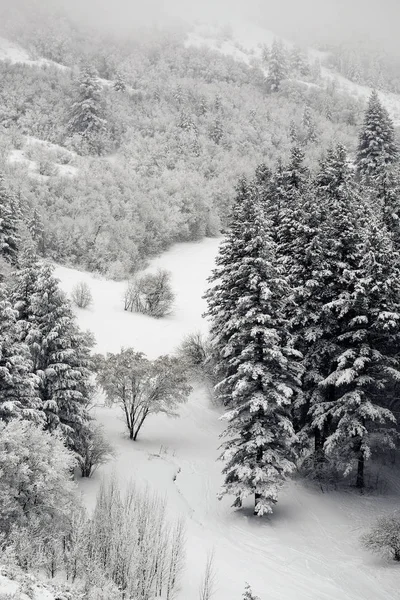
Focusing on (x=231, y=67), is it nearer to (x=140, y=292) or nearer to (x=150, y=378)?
(x=140, y=292)

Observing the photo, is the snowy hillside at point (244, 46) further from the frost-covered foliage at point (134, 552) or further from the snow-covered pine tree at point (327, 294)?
the frost-covered foliage at point (134, 552)

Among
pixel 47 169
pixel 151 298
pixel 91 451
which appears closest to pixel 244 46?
pixel 47 169

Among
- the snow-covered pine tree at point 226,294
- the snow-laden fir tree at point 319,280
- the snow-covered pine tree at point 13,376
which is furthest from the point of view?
the snow-covered pine tree at point 226,294

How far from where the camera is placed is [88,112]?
7694 cm

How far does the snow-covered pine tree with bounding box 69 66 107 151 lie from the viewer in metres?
74.8

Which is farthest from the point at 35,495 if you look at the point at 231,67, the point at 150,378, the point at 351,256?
the point at 231,67

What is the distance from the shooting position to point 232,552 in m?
15.5

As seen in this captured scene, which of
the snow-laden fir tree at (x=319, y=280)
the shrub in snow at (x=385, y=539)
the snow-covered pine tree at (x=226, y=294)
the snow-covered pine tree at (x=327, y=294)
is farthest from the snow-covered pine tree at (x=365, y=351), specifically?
the snow-covered pine tree at (x=226, y=294)

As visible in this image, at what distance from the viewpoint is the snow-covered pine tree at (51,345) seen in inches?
778

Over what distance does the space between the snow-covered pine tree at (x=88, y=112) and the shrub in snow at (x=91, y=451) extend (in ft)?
204

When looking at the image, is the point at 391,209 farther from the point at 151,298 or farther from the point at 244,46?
the point at 244,46

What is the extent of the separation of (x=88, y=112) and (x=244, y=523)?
74336 mm

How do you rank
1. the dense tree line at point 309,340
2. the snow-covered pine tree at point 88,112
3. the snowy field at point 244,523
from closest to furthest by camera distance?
the snowy field at point 244,523 → the dense tree line at point 309,340 → the snow-covered pine tree at point 88,112

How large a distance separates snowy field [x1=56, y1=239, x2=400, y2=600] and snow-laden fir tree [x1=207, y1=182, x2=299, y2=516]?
142 cm
